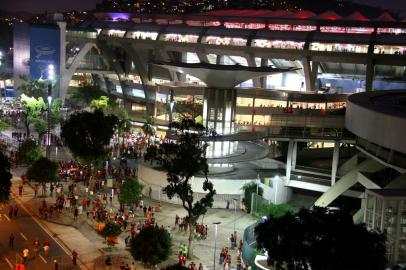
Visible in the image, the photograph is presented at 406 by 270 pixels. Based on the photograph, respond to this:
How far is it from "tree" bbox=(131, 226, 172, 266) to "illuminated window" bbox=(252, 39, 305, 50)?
149 ft

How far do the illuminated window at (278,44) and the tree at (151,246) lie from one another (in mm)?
45511

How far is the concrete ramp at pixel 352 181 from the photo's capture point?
134ft

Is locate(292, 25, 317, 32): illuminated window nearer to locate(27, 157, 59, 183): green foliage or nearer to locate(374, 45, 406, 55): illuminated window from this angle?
locate(374, 45, 406, 55): illuminated window

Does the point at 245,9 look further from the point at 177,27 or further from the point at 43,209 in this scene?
the point at 43,209

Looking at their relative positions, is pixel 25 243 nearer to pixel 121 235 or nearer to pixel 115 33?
pixel 121 235

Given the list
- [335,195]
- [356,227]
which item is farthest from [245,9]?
[356,227]

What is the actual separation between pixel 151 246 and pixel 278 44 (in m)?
47.8

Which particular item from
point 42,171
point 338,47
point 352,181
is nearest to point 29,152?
point 42,171

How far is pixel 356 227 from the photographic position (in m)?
19.8

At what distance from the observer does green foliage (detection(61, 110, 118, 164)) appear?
144 ft

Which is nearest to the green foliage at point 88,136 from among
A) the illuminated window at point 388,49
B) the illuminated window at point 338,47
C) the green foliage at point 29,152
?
the green foliage at point 29,152

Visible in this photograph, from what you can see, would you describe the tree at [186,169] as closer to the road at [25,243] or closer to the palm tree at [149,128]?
the road at [25,243]

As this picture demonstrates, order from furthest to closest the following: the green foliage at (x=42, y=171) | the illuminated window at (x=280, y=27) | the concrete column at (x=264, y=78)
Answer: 1. the illuminated window at (x=280, y=27)
2. the concrete column at (x=264, y=78)
3. the green foliage at (x=42, y=171)

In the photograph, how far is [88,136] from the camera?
144ft
